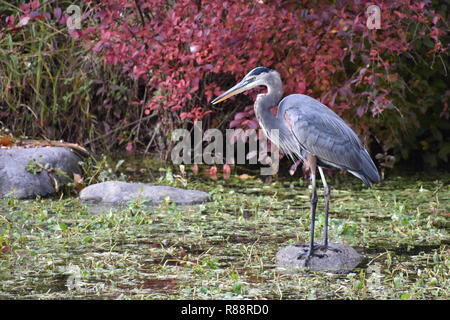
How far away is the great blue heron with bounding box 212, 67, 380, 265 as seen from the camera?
525 cm

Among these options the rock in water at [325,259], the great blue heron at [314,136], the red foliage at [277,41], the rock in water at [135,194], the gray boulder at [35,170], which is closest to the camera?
the rock in water at [325,259]

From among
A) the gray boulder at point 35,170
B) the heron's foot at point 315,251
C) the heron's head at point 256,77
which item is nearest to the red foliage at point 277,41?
the gray boulder at point 35,170

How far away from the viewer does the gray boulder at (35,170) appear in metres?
7.13

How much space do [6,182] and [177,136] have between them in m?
2.57

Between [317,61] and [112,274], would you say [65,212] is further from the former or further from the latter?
[317,61]

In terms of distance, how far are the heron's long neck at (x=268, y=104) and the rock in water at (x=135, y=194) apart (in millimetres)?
1592

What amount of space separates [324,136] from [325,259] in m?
0.79

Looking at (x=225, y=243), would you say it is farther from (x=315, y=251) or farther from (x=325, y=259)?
(x=325, y=259)

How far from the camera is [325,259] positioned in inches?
196

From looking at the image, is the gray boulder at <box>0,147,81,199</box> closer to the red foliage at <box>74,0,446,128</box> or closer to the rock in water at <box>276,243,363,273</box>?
the red foliage at <box>74,0,446,128</box>

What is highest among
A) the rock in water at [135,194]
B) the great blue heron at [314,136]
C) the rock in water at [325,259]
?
the great blue heron at [314,136]

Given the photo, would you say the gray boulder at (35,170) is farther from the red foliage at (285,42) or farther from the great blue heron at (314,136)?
the great blue heron at (314,136)

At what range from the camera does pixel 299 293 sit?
14.1 feet

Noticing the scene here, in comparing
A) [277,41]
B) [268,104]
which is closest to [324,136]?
[268,104]
